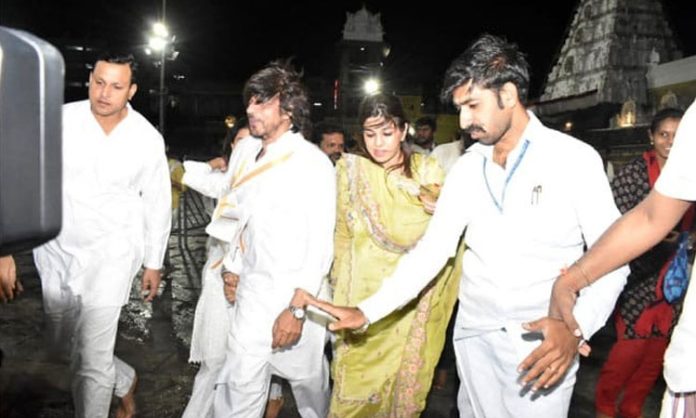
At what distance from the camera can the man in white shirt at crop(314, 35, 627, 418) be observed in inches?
99.6

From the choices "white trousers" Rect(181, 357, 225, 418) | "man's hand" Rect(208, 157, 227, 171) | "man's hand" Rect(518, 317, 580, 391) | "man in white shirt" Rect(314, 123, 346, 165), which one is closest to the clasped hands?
"man's hand" Rect(518, 317, 580, 391)

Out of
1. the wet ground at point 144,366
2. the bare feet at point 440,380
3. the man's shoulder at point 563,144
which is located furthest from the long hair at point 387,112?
the bare feet at point 440,380

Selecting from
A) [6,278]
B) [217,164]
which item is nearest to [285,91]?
[217,164]

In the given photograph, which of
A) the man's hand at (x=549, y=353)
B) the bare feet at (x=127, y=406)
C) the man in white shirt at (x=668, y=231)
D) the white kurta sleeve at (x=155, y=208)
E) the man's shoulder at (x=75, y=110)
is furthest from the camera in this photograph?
the bare feet at (x=127, y=406)

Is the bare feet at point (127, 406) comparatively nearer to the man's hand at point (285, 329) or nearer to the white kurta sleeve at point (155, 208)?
the white kurta sleeve at point (155, 208)

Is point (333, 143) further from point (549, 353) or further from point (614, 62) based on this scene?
point (614, 62)

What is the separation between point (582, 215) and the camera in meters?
2.48

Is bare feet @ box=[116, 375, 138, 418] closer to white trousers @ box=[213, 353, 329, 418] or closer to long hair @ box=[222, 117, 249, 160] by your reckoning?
white trousers @ box=[213, 353, 329, 418]

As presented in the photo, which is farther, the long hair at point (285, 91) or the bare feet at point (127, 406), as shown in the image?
the bare feet at point (127, 406)

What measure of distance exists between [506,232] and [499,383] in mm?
712

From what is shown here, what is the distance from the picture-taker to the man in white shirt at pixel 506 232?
253 centimetres

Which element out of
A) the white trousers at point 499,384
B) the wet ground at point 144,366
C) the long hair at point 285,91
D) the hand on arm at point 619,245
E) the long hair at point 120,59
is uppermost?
the long hair at point 120,59

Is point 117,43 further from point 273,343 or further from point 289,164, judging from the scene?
point 273,343

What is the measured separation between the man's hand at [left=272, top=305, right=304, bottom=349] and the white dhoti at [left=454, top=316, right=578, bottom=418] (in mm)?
865
